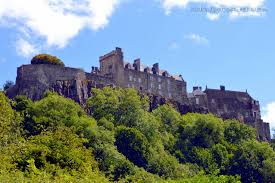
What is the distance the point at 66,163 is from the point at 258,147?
41.8 metres

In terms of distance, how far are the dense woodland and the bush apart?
8.31 metres

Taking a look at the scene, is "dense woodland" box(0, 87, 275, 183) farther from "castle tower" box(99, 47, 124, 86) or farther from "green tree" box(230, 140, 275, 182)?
"castle tower" box(99, 47, 124, 86)

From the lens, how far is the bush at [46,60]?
77188 mm

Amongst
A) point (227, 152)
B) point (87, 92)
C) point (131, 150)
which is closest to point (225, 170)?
point (227, 152)

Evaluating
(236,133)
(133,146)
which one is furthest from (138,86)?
(133,146)

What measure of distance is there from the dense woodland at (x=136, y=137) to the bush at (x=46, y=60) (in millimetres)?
8308

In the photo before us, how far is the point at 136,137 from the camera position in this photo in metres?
64.1

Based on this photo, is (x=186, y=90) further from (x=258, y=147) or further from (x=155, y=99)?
(x=258, y=147)

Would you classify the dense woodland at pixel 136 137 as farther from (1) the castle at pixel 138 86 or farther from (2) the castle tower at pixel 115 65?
(2) the castle tower at pixel 115 65

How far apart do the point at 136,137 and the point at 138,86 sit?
71.2 feet

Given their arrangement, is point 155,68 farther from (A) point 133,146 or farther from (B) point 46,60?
(A) point 133,146

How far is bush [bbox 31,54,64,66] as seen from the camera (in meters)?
77.2

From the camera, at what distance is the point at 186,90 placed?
301 feet

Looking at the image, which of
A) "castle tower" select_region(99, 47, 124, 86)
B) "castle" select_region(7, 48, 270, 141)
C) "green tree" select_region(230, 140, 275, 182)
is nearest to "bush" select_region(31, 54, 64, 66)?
"castle" select_region(7, 48, 270, 141)
